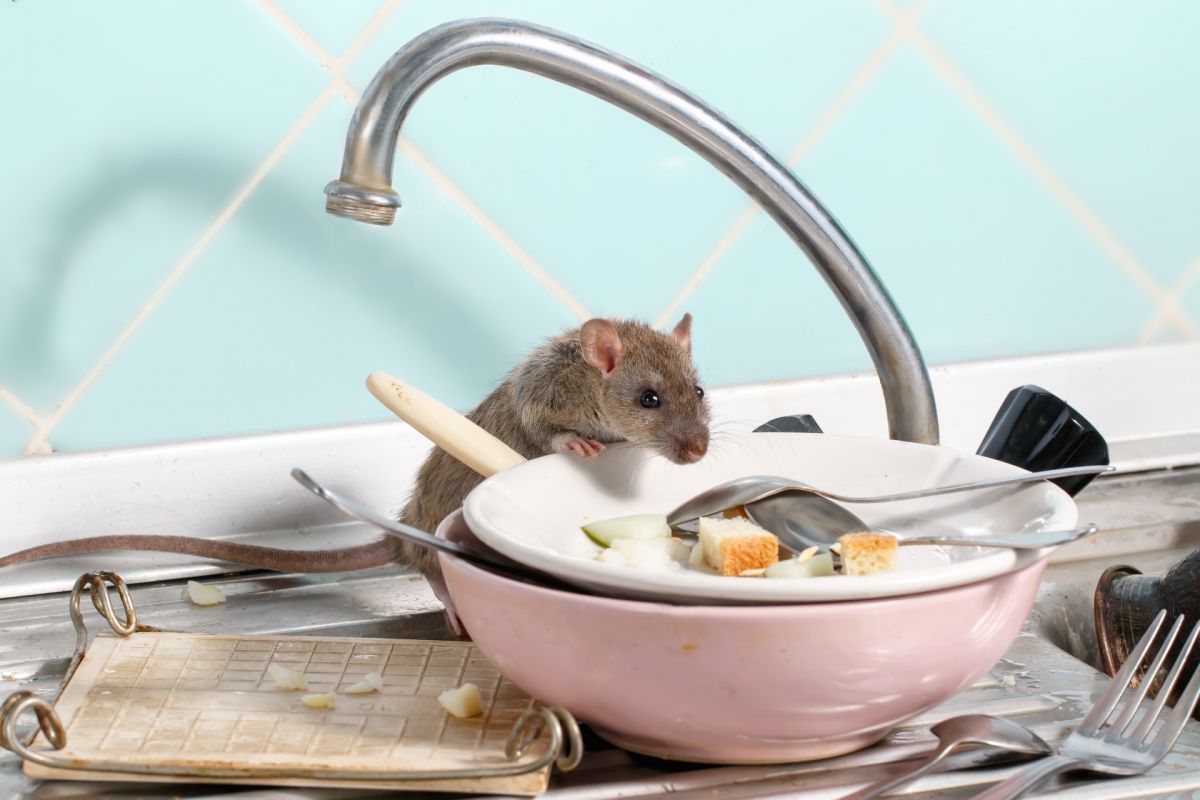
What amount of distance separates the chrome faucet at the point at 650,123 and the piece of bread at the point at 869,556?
0.37m

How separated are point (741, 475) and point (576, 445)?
0.49ft

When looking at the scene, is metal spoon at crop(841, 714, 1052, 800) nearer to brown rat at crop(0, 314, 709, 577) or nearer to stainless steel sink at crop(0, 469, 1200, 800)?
stainless steel sink at crop(0, 469, 1200, 800)

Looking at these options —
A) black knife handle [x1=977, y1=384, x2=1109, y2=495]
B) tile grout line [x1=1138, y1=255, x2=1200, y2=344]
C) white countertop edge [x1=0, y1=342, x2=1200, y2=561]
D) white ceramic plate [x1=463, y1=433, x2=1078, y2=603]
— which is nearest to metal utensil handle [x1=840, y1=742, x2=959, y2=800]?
white ceramic plate [x1=463, y1=433, x2=1078, y2=603]

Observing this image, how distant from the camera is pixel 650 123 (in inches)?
40.3

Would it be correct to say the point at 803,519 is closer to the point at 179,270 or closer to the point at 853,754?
the point at 853,754

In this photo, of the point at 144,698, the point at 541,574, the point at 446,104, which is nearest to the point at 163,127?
the point at 446,104

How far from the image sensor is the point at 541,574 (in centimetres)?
73

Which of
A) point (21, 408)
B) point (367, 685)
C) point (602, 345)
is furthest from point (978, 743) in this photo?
point (21, 408)

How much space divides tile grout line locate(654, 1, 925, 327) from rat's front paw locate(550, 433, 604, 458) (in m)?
0.28

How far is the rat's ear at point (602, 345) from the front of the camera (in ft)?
3.65

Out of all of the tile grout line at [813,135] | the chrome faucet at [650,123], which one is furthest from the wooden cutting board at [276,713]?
the tile grout line at [813,135]

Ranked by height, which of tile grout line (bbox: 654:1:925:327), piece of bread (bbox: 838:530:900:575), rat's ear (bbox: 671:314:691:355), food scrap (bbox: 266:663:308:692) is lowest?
food scrap (bbox: 266:663:308:692)

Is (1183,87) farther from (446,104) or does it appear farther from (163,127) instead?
(163,127)

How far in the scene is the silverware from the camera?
86 cm
